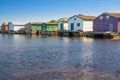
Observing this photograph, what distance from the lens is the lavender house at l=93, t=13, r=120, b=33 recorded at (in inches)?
2276

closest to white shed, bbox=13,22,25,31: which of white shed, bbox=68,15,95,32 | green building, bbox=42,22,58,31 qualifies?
green building, bbox=42,22,58,31

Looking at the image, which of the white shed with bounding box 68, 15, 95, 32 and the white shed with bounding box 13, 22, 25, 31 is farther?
the white shed with bounding box 13, 22, 25, 31

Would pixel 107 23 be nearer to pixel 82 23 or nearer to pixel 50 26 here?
pixel 82 23

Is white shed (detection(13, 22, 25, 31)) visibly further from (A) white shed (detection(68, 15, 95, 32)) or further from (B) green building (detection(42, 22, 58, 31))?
(A) white shed (detection(68, 15, 95, 32))

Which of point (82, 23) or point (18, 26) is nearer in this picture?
point (82, 23)

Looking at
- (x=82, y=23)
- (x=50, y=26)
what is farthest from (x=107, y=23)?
(x=50, y=26)

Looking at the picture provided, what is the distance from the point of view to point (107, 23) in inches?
2376

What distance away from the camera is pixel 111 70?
17375 millimetres

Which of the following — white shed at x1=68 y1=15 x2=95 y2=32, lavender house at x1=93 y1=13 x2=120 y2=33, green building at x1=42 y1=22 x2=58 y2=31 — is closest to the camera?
lavender house at x1=93 y1=13 x2=120 y2=33

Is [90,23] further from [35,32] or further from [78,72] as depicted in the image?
[78,72]

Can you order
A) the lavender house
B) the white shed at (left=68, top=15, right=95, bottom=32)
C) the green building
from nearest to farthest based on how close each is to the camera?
the lavender house < the white shed at (left=68, top=15, right=95, bottom=32) < the green building

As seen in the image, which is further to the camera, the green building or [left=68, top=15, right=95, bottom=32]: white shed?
the green building

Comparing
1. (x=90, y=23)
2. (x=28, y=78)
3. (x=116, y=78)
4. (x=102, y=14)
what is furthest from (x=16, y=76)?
(x=90, y=23)

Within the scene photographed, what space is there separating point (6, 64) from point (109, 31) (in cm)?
4188
